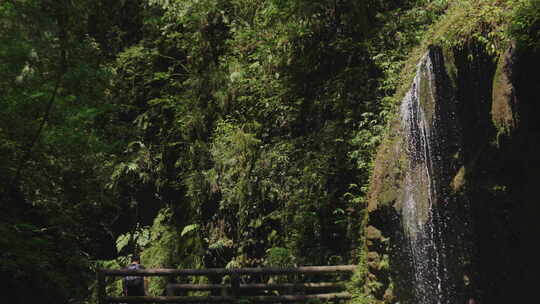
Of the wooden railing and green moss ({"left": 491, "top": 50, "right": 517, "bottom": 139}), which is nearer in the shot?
green moss ({"left": 491, "top": 50, "right": 517, "bottom": 139})

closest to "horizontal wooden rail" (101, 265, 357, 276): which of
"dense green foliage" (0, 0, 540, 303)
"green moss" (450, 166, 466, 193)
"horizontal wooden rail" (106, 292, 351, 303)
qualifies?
"horizontal wooden rail" (106, 292, 351, 303)

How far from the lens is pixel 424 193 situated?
8.37 m

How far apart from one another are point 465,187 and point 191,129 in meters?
7.76

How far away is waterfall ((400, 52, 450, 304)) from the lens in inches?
325

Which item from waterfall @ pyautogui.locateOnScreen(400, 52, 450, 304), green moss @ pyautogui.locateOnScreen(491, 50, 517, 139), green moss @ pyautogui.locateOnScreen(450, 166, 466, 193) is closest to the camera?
green moss @ pyautogui.locateOnScreen(491, 50, 517, 139)

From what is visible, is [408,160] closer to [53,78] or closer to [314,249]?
[314,249]

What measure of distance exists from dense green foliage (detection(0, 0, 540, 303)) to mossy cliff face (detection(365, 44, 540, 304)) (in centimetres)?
89

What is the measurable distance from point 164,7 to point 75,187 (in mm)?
5505

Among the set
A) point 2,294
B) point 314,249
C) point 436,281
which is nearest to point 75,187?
point 2,294

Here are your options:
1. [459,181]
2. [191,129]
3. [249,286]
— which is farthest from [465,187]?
[191,129]

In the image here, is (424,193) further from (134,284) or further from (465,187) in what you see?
(134,284)

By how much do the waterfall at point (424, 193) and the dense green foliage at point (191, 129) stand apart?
0.99 metres

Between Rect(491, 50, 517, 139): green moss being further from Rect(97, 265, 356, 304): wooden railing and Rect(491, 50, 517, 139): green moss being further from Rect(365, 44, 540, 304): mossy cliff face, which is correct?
Rect(97, 265, 356, 304): wooden railing

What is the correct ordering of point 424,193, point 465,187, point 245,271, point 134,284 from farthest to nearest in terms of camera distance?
1. point 134,284
2. point 245,271
3. point 424,193
4. point 465,187
